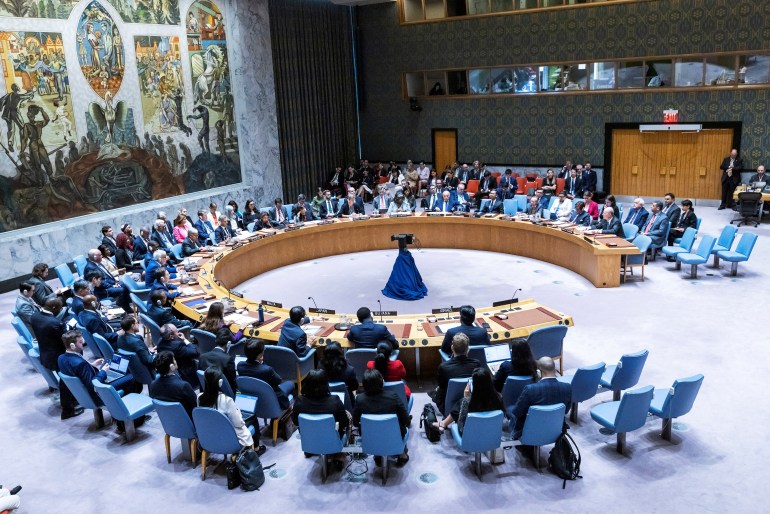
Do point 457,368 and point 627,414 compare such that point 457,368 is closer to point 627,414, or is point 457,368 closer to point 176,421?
point 627,414

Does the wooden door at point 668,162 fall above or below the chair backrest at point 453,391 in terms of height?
above

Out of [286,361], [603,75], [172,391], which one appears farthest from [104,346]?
[603,75]

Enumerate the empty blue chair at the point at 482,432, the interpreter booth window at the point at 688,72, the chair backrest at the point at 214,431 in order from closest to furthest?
1. the empty blue chair at the point at 482,432
2. the chair backrest at the point at 214,431
3. the interpreter booth window at the point at 688,72

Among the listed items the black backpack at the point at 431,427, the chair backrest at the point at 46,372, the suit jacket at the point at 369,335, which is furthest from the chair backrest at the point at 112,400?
the black backpack at the point at 431,427

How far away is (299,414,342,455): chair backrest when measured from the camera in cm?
542

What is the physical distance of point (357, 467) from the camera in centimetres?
592

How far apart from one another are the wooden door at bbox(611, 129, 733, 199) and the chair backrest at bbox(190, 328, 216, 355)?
14393 mm

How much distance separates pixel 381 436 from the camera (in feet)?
17.8

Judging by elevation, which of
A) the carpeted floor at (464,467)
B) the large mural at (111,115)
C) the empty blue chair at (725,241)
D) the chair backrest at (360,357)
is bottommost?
the carpeted floor at (464,467)

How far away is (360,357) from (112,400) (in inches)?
97.3

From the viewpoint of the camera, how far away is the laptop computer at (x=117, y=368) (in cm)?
684

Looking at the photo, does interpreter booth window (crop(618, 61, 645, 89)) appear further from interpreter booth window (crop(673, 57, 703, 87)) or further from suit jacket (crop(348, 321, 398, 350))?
suit jacket (crop(348, 321, 398, 350))

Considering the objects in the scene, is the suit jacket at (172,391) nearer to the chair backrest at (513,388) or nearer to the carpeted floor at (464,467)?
the carpeted floor at (464,467)

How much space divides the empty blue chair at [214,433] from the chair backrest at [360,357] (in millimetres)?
1610
